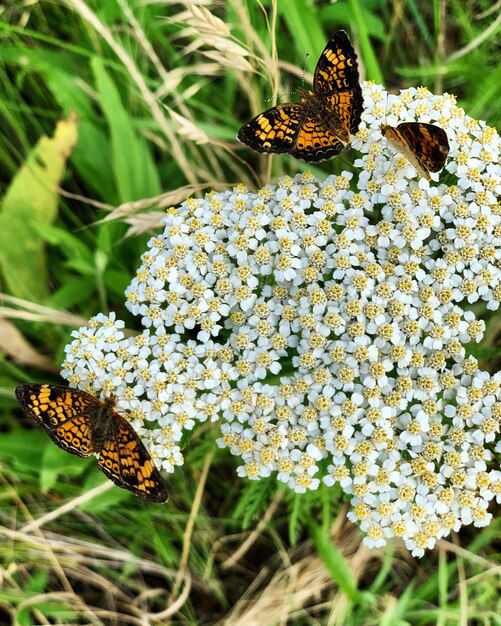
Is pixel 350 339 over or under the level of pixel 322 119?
under

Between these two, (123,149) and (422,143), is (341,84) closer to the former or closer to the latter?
(422,143)

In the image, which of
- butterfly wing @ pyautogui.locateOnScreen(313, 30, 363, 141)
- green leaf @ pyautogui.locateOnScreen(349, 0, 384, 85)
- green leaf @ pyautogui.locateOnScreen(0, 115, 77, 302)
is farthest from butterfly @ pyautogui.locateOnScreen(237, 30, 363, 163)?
green leaf @ pyautogui.locateOnScreen(0, 115, 77, 302)

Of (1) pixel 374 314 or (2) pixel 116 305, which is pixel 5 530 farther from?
(1) pixel 374 314

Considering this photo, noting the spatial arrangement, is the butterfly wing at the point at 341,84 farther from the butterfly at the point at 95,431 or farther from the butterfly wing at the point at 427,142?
the butterfly at the point at 95,431

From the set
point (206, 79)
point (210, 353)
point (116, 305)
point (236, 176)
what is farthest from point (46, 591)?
point (206, 79)

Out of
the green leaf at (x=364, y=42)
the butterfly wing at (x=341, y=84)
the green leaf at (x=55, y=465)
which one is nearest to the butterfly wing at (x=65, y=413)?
the green leaf at (x=55, y=465)

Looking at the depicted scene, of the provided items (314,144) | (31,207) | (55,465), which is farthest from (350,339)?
(31,207)
